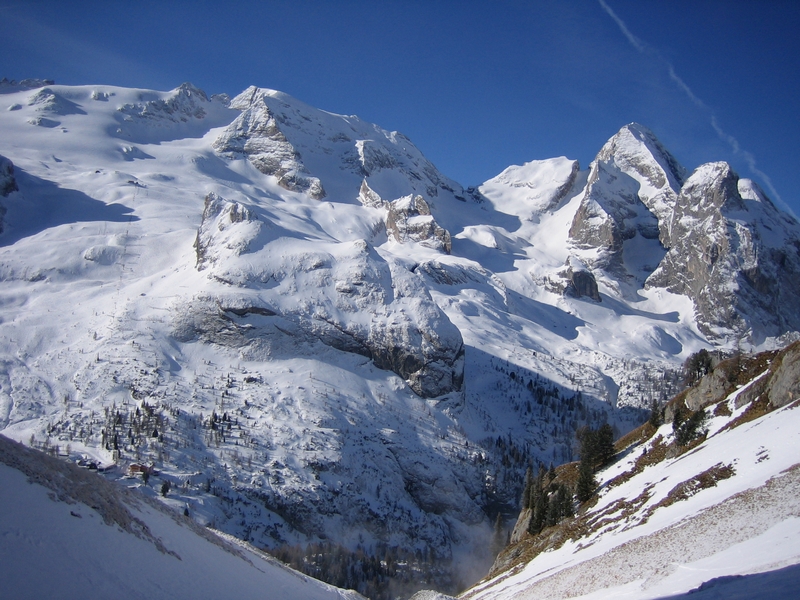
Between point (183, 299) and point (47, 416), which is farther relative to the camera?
point (183, 299)

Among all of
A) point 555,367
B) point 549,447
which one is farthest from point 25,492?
point 555,367

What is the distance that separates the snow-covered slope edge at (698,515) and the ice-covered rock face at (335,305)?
8355 centimetres

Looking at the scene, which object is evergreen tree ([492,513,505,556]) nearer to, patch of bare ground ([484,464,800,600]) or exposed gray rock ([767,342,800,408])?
exposed gray rock ([767,342,800,408])

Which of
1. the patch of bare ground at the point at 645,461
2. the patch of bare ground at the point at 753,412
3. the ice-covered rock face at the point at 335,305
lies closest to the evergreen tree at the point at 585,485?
the patch of bare ground at the point at 645,461

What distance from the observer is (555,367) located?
190 metres

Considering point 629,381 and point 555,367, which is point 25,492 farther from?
point 629,381

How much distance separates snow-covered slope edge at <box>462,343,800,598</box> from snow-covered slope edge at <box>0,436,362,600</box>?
17518mm

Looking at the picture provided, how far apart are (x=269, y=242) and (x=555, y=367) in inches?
3657

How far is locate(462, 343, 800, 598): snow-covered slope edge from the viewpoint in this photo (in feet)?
84.4

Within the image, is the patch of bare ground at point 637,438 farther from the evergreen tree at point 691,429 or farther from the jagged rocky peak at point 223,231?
the jagged rocky peak at point 223,231

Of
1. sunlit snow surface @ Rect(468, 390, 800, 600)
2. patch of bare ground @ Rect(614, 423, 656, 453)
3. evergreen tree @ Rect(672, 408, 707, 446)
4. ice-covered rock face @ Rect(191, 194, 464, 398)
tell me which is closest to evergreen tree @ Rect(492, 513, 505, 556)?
ice-covered rock face @ Rect(191, 194, 464, 398)

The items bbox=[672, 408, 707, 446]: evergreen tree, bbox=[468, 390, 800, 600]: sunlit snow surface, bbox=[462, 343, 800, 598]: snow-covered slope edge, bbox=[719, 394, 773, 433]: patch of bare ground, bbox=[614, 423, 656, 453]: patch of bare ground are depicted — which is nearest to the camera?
bbox=[468, 390, 800, 600]: sunlit snow surface

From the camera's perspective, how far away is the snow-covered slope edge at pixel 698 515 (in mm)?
25734

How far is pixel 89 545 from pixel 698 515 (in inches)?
1050
